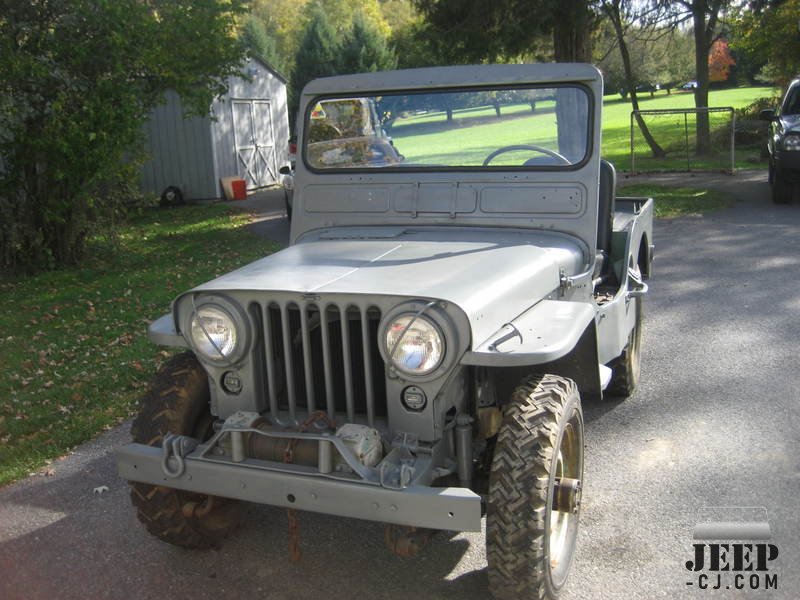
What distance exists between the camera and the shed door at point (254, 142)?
18.9m

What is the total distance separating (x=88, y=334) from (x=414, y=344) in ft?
16.8

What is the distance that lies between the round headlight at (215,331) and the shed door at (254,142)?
16.1 meters

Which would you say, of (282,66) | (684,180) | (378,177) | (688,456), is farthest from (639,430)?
(282,66)

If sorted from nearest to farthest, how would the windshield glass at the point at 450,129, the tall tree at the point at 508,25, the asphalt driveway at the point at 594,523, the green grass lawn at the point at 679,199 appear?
the asphalt driveway at the point at 594,523
the windshield glass at the point at 450,129
the green grass lawn at the point at 679,199
the tall tree at the point at 508,25

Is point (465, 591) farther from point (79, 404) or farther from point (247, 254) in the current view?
point (247, 254)

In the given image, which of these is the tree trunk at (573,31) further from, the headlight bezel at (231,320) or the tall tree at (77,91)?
the headlight bezel at (231,320)

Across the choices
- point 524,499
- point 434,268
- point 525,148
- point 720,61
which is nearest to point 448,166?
point 525,148

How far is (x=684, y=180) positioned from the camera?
603 inches

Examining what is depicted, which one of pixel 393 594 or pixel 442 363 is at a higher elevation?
pixel 442 363

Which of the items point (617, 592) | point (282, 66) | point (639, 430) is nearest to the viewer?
point (617, 592)

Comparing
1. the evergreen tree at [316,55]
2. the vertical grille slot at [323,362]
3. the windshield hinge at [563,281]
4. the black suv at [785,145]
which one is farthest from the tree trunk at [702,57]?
the evergreen tree at [316,55]

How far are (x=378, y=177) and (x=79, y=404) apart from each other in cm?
265

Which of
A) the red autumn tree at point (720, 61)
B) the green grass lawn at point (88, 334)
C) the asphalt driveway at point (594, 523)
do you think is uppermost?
the red autumn tree at point (720, 61)

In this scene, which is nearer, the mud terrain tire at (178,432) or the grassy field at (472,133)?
the mud terrain tire at (178,432)
